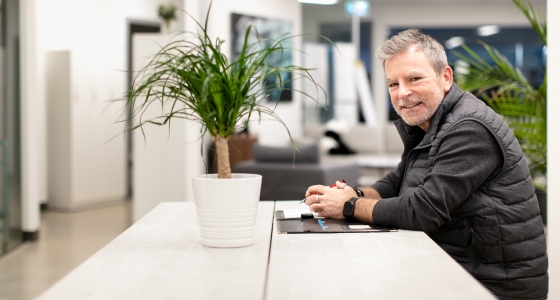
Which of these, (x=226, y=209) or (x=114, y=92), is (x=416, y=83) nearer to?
(x=226, y=209)

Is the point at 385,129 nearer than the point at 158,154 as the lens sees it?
No

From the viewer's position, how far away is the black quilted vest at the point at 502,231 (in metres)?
1.85

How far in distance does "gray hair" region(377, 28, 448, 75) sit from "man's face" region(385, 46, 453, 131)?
13 mm

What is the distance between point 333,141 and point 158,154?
364 cm

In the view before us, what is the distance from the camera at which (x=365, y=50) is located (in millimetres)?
10727

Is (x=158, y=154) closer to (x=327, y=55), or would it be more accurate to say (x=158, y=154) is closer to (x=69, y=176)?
(x=69, y=176)

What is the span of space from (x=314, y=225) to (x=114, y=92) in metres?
5.95

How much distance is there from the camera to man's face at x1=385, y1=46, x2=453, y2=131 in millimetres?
2057

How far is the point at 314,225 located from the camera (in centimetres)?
190

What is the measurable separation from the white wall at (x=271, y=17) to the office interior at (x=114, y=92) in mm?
18

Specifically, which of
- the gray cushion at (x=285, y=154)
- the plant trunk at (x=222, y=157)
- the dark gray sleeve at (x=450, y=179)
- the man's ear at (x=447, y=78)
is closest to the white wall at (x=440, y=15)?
the gray cushion at (x=285, y=154)

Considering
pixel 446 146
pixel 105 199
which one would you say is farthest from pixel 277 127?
pixel 446 146

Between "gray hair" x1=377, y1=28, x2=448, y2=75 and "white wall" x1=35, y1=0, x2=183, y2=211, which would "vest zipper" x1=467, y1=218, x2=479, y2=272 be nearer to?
"gray hair" x1=377, y1=28, x2=448, y2=75

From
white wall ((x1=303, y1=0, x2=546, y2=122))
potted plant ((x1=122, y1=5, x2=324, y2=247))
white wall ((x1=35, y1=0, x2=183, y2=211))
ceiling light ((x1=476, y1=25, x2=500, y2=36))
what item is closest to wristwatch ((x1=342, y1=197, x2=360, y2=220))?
potted plant ((x1=122, y1=5, x2=324, y2=247))
